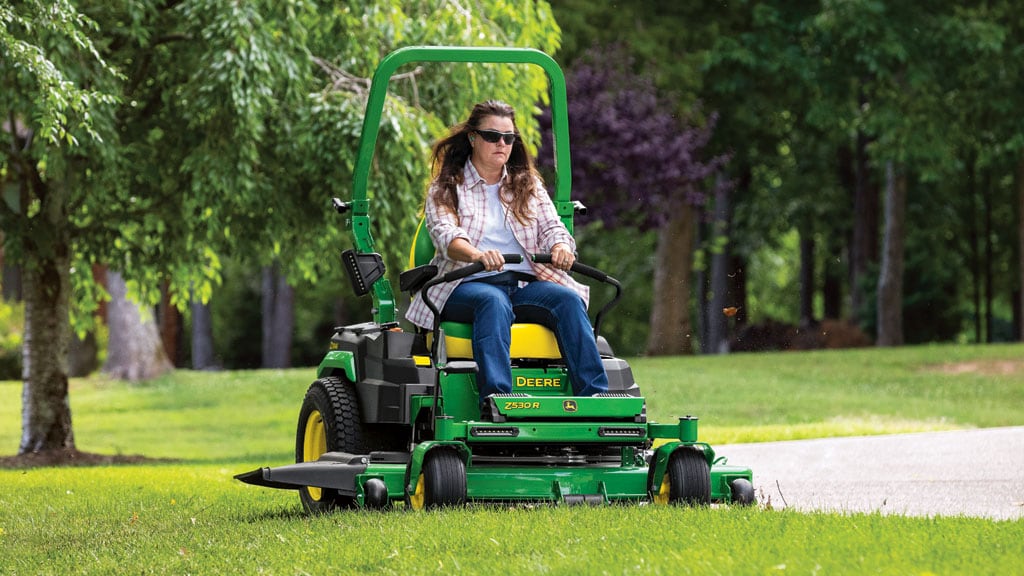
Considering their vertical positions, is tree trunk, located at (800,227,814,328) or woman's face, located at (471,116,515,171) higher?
tree trunk, located at (800,227,814,328)

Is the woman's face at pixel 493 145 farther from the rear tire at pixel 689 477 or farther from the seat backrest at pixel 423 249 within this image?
the rear tire at pixel 689 477

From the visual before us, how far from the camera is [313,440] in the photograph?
26.2ft

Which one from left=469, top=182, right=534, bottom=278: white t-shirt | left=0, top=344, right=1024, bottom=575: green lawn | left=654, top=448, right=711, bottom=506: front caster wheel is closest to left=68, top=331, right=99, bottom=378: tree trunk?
left=0, top=344, right=1024, bottom=575: green lawn

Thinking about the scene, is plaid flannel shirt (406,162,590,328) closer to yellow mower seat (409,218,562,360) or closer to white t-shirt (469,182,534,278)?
white t-shirt (469,182,534,278)

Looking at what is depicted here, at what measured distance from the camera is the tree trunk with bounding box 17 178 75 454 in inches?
542

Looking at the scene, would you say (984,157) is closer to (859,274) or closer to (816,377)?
(859,274)

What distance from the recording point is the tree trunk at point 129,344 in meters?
25.1

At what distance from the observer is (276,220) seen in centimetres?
1355

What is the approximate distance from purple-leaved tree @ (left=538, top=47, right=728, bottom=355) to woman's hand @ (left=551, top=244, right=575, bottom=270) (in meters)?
16.5

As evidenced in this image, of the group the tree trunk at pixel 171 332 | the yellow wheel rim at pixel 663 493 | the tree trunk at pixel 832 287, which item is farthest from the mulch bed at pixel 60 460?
the tree trunk at pixel 832 287

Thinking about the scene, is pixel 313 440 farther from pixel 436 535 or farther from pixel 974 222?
pixel 974 222

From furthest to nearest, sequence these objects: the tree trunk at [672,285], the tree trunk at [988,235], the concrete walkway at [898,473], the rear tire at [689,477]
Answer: the tree trunk at [988,235] → the tree trunk at [672,285] → the concrete walkway at [898,473] → the rear tire at [689,477]

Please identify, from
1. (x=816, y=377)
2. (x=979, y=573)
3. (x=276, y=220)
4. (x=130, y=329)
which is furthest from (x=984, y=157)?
(x=979, y=573)

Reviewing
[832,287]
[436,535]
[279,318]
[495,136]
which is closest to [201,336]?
[279,318]
